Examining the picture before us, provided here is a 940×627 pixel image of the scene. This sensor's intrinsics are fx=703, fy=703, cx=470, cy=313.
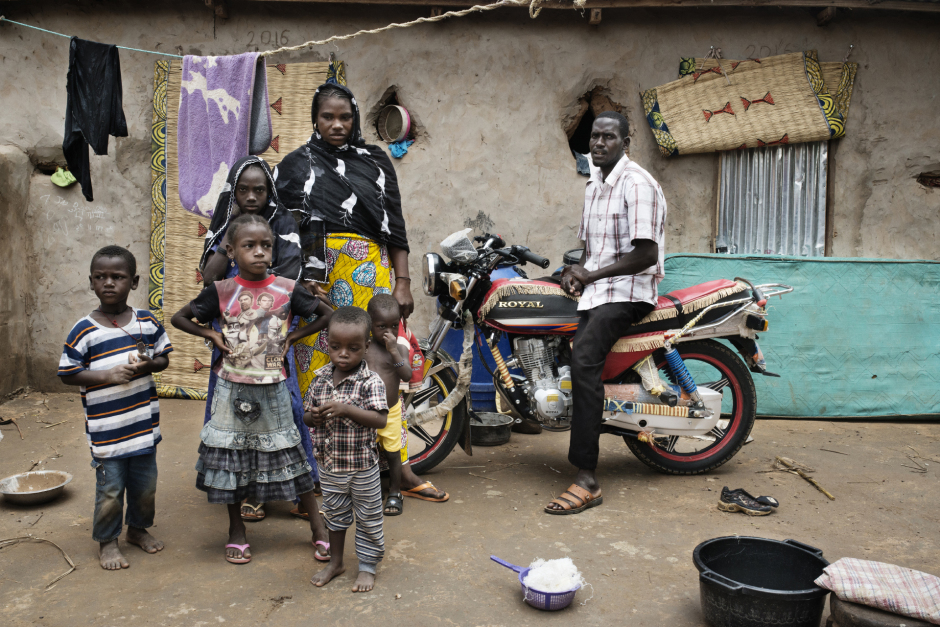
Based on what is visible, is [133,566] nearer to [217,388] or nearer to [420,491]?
[217,388]

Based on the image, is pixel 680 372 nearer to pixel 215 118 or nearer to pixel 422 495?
pixel 422 495

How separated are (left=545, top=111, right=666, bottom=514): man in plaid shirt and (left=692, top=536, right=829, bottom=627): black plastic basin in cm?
103

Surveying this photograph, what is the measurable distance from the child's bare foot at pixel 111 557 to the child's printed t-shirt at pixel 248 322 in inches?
33.2

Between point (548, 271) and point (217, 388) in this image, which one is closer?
point (217, 388)

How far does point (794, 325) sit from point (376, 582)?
3752 mm

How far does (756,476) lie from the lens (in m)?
4.02

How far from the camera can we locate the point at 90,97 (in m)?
4.50

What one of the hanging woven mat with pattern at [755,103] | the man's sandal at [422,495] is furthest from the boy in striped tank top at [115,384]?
the hanging woven mat with pattern at [755,103]

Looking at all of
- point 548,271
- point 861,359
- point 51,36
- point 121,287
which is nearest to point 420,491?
point 121,287

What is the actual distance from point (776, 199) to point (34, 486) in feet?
17.4

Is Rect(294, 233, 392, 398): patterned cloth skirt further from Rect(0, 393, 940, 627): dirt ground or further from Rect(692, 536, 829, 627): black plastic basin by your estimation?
Rect(692, 536, 829, 627): black plastic basin

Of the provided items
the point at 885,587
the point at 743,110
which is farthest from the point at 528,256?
the point at 743,110

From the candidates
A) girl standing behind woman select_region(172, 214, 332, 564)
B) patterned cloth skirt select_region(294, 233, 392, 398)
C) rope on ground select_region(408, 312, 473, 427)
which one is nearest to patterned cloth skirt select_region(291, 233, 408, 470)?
patterned cloth skirt select_region(294, 233, 392, 398)

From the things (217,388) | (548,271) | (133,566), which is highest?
(548,271)
